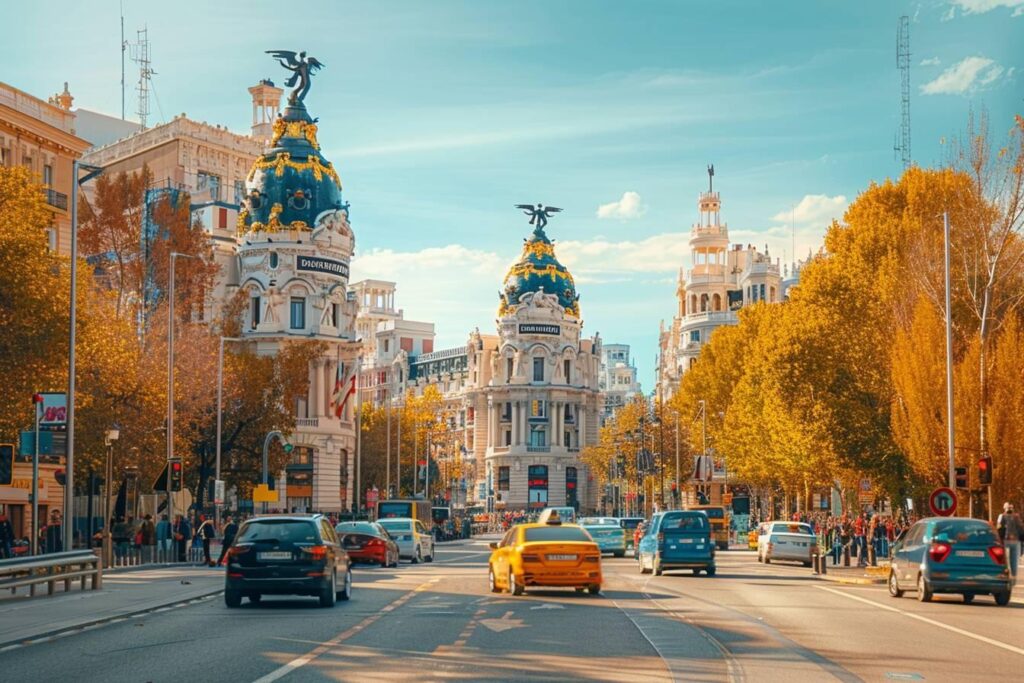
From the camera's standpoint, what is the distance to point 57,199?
56.8m

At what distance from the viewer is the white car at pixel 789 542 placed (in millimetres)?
49125

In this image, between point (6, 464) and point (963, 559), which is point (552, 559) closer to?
point (963, 559)

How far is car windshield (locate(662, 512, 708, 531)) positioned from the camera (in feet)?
125

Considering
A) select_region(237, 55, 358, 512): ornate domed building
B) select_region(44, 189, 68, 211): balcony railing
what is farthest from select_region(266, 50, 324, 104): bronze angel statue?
select_region(44, 189, 68, 211): balcony railing

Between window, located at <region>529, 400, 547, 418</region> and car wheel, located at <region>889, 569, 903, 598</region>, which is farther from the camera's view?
window, located at <region>529, 400, 547, 418</region>

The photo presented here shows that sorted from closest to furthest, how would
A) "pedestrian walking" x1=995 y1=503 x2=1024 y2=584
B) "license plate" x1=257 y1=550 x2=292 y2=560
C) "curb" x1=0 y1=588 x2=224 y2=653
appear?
1. "curb" x1=0 y1=588 x2=224 y2=653
2. "license plate" x1=257 y1=550 x2=292 y2=560
3. "pedestrian walking" x1=995 y1=503 x2=1024 y2=584

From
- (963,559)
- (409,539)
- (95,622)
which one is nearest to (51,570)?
(95,622)

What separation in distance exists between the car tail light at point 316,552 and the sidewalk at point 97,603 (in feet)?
9.08

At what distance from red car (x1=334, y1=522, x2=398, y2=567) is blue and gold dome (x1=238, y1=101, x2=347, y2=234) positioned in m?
56.6

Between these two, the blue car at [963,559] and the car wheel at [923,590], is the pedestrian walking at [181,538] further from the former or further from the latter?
the blue car at [963,559]

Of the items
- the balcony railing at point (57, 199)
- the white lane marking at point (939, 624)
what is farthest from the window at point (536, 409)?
the white lane marking at point (939, 624)

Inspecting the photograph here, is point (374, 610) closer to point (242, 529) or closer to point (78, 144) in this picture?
point (242, 529)

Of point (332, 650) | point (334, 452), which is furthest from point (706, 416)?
point (332, 650)

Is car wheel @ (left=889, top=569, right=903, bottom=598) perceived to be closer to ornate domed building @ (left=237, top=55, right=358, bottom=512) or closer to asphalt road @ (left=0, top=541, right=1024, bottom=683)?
asphalt road @ (left=0, top=541, right=1024, bottom=683)
